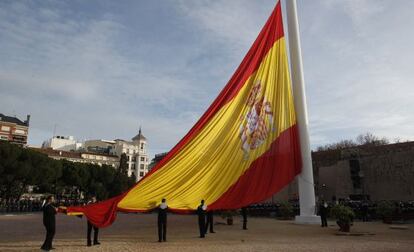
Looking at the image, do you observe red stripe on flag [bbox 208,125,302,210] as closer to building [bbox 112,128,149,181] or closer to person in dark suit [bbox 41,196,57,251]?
person in dark suit [bbox 41,196,57,251]

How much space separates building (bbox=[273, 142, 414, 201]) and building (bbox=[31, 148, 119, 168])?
5996cm

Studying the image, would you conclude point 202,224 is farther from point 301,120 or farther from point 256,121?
point 301,120

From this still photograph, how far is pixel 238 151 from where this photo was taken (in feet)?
41.3

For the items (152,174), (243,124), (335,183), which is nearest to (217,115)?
(243,124)

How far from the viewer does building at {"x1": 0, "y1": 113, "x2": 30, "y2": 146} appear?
248 ft

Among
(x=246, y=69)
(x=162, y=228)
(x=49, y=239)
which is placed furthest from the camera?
(x=246, y=69)

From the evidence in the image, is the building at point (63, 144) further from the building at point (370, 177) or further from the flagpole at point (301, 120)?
the flagpole at point (301, 120)

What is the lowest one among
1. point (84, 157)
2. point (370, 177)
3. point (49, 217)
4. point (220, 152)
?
point (49, 217)

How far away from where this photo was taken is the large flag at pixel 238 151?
1106 cm

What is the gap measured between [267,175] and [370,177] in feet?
74.6

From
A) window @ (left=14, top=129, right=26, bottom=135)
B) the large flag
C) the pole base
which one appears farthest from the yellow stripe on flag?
window @ (left=14, top=129, right=26, bottom=135)

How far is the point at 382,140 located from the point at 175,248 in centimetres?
5775

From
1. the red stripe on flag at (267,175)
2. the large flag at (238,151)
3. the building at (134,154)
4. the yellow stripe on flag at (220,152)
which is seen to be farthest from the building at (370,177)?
the building at (134,154)

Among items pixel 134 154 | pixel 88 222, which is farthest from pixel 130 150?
pixel 88 222
